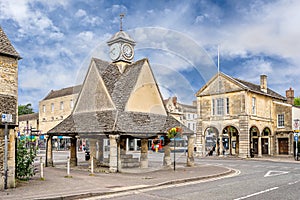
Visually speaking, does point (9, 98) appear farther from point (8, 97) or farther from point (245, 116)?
point (245, 116)

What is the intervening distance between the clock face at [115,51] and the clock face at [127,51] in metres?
0.38

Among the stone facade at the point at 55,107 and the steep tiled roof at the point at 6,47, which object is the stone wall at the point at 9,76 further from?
the stone facade at the point at 55,107

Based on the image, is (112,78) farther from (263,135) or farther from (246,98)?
(263,135)

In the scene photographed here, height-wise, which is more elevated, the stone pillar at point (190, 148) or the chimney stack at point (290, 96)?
the chimney stack at point (290, 96)

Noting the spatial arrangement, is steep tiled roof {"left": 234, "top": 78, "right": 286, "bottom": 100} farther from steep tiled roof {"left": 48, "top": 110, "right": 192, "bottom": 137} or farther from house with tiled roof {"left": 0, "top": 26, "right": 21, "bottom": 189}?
house with tiled roof {"left": 0, "top": 26, "right": 21, "bottom": 189}

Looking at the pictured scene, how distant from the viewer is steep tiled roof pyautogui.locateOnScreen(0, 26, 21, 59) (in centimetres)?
1336

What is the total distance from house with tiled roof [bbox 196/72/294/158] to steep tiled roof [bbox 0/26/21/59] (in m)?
28.6

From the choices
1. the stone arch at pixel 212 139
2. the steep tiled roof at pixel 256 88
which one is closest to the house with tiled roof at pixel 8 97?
the stone arch at pixel 212 139

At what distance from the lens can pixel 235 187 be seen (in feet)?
45.5

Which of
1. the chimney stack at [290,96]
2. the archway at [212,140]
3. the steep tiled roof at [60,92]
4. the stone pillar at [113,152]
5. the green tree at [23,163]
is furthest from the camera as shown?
the steep tiled roof at [60,92]

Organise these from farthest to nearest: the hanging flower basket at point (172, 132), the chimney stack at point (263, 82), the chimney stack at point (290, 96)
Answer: the chimney stack at point (290, 96), the chimney stack at point (263, 82), the hanging flower basket at point (172, 132)

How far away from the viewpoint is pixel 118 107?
20.6m

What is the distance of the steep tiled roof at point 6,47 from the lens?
13356mm

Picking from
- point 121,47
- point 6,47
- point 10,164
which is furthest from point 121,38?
point 10,164
